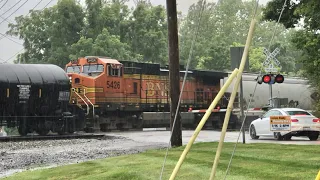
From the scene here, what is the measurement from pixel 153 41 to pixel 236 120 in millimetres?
17995

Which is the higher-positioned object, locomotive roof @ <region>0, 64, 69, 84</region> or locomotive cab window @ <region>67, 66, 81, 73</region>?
locomotive cab window @ <region>67, 66, 81, 73</region>

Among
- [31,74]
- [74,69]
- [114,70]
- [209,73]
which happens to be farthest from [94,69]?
[209,73]

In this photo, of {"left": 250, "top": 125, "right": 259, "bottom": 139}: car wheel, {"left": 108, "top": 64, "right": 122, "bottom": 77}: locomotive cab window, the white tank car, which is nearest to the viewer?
{"left": 250, "top": 125, "right": 259, "bottom": 139}: car wheel

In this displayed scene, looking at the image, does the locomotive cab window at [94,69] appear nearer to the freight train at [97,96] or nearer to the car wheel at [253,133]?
the freight train at [97,96]

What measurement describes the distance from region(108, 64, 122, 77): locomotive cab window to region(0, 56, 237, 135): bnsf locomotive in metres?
0.05

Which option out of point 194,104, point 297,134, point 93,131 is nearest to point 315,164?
point 297,134

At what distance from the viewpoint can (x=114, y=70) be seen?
26266 millimetres

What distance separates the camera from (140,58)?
4334 centimetres

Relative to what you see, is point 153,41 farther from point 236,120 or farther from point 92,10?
point 236,120

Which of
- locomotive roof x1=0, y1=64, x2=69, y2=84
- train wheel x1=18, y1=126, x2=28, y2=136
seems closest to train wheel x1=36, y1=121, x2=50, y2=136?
train wheel x1=18, y1=126, x2=28, y2=136

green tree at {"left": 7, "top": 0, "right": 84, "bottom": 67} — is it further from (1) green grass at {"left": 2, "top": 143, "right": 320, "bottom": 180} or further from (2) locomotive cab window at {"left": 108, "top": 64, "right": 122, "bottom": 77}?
(1) green grass at {"left": 2, "top": 143, "right": 320, "bottom": 180}

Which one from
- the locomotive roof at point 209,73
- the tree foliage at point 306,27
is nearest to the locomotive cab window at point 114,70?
the locomotive roof at point 209,73

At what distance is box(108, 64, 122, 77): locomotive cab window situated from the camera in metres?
25.9

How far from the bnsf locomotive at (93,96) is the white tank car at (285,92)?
7.62 feet
